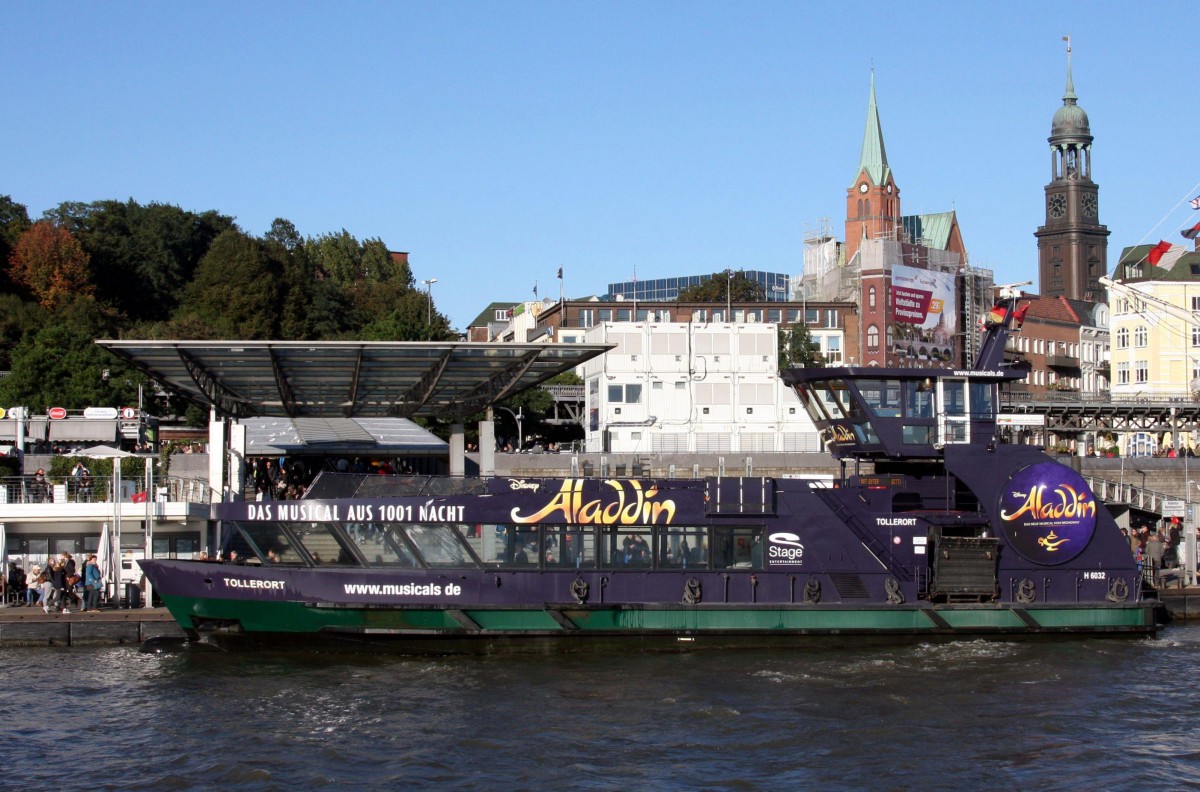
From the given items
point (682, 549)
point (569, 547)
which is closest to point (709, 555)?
→ point (682, 549)

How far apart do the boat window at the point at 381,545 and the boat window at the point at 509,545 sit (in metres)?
1.44

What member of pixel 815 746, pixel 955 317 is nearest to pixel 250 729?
pixel 815 746

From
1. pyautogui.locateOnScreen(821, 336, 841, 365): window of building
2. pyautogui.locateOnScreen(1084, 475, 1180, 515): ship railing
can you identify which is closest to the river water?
pyautogui.locateOnScreen(1084, 475, 1180, 515): ship railing

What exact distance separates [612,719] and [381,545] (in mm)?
7388

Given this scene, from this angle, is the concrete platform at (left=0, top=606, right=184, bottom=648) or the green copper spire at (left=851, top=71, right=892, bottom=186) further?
the green copper spire at (left=851, top=71, right=892, bottom=186)

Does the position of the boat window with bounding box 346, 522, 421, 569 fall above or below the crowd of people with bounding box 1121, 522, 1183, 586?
above

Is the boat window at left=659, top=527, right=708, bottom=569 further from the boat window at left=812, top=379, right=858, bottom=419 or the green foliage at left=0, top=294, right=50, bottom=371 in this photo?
the green foliage at left=0, top=294, right=50, bottom=371

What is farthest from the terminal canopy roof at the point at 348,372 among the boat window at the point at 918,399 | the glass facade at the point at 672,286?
the glass facade at the point at 672,286

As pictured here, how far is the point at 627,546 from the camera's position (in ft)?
92.8

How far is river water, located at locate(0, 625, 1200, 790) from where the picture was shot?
771 inches

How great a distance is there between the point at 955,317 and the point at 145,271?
57.1m

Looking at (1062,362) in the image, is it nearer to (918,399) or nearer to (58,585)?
(918,399)

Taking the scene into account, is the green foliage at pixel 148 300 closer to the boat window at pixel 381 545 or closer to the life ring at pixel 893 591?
the boat window at pixel 381 545

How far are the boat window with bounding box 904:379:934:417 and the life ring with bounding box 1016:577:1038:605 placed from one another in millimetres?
4093
